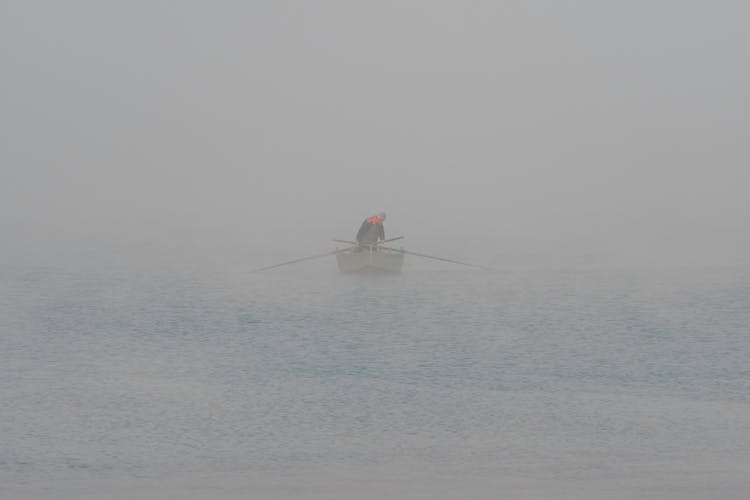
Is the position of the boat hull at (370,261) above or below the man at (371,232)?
below

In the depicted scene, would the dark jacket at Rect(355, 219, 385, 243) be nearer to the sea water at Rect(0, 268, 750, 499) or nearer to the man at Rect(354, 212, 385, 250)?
the man at Rect(354, 212, 385, 250)

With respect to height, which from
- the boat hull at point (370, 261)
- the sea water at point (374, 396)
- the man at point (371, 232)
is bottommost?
the sea water at point (374, 396)

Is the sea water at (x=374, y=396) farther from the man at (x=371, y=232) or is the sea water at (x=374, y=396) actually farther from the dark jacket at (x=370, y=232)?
the dark jacket at (x=370, y=232)

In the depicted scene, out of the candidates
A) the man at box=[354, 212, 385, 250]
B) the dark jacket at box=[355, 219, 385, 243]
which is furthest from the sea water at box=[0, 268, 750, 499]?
the dark jacket at box=[355, 219, 385, 243]

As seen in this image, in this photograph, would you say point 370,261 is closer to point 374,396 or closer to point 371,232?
point 371,232

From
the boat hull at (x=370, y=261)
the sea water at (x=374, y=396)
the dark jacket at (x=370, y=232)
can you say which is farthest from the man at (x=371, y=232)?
the sea water at (x=374, y=396)

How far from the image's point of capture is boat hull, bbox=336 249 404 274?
317ft

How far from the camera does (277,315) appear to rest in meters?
79.7

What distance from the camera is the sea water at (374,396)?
30969mm

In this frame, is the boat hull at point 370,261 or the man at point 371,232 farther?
the boat hull at point 370,261

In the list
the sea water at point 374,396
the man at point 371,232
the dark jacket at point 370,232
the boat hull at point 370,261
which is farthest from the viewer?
the boat hull at point 370,261

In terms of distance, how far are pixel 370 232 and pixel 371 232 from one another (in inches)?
4.1

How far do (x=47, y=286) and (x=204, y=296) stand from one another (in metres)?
17.4

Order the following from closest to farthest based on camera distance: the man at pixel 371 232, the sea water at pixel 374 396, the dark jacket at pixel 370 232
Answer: the sea water at pixel 374 396 < the man at pixel 371 232 < the dark jacket at pixel 370 232
